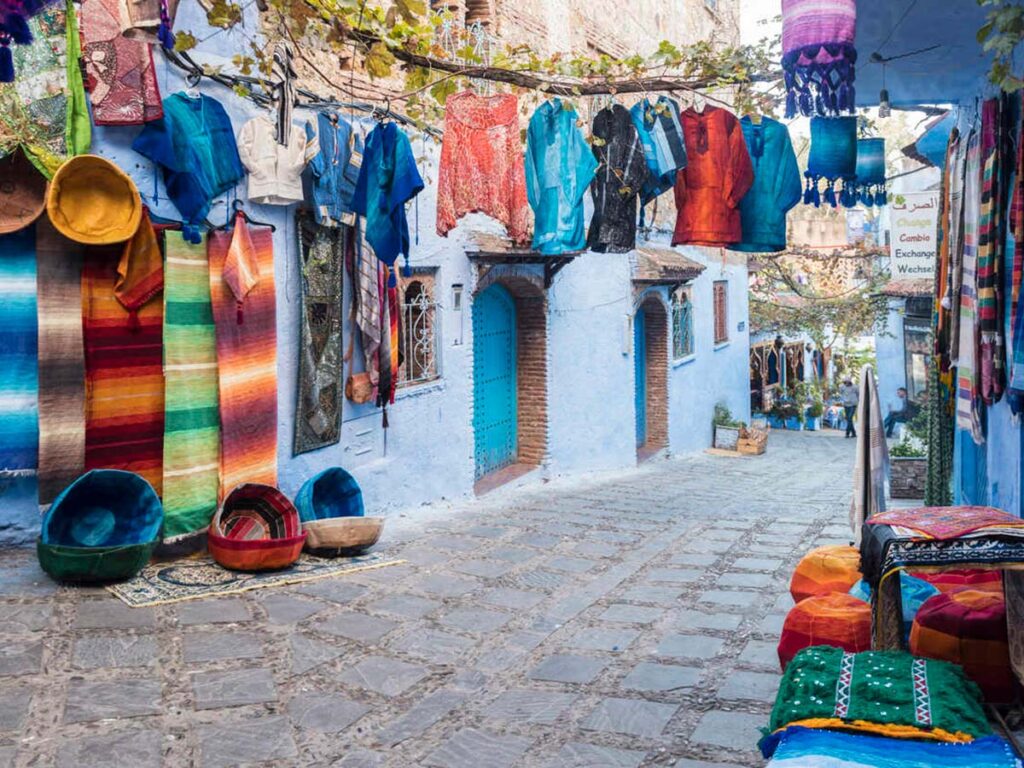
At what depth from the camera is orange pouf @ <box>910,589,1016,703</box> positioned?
346 cm

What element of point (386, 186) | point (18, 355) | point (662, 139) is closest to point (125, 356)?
point (18, 355)

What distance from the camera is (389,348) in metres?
8.50

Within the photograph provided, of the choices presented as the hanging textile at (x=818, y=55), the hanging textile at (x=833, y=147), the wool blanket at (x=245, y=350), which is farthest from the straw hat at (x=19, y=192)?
the hanging textile at (x=833, y=147)

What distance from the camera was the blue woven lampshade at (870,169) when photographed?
7574 millimetres

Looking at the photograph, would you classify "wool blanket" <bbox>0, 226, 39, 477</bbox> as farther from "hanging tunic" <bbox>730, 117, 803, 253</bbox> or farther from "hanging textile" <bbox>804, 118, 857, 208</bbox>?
"hanging textile" <bbox>804, 118, 857, 208</bbox>

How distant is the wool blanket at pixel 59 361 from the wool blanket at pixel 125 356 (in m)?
0.07

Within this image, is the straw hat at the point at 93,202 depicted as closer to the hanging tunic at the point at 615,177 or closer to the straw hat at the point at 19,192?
the straw hat at the point at 19,192

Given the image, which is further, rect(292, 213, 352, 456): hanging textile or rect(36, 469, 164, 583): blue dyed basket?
rect(292, 213, 352, 456): hanging textile

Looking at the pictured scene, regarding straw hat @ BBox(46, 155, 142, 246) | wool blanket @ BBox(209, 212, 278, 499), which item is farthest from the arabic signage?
straw hat @ BBox(46, 155, 142, 246)

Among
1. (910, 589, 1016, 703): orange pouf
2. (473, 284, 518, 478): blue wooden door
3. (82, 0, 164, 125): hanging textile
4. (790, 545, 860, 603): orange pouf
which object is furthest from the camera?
(473, 284, 518, 478): blue wooden door

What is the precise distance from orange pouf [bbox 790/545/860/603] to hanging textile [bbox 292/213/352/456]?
4.33m

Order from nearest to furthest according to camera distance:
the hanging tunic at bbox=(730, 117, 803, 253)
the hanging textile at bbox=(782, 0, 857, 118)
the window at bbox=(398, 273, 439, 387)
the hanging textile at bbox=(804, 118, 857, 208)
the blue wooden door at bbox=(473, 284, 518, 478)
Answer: the hanging textile at bbox=(782, 0, 857, 118)
the hanging tunic at bbox=(730, 117, 803, 253)
the hanging textile at bbox=(804, 118, 857, 208)
the window at bbox=(398, 273, 439, 387)
the blue wooden door at bbox=(473, 284, 518, 478)

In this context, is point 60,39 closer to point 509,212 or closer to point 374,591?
point 509,212

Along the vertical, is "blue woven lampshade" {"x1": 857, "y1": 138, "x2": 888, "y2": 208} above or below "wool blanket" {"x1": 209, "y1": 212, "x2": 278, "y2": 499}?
above
